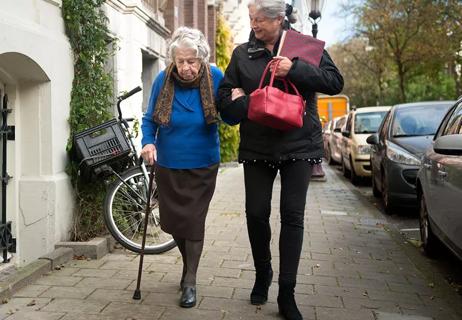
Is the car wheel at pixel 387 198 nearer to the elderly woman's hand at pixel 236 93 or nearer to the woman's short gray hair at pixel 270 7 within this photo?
the elderly woman's hand at pixel 236 93

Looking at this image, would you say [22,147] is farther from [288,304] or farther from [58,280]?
[288,304]

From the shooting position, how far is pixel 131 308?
12.8 feet

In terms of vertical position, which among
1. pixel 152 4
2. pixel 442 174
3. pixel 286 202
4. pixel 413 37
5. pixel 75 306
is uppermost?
pixel 413 37

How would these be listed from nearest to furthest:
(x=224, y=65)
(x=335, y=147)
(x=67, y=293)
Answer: (x=67, y=293)
(x=224, y=65)
(x=335, y=147)

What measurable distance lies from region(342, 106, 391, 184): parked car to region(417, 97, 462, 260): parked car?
6.55 meters

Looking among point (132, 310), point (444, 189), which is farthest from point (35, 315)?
point (444, 189)

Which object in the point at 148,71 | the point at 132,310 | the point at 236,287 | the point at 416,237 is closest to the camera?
the point at 132,310

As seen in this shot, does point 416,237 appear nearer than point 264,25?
No

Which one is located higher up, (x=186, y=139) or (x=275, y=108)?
(x=275, y=108)

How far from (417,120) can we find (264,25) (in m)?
6.48

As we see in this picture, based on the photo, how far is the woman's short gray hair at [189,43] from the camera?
3.89 meters

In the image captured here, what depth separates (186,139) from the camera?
13.1ft

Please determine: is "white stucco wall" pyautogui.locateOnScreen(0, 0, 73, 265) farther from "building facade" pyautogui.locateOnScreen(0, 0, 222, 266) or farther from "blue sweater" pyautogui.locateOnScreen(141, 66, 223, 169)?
"blue sweater" pyautogui.locateOnScreen(141, 66, 223, 169)

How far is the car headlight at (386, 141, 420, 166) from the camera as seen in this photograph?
821 cm
